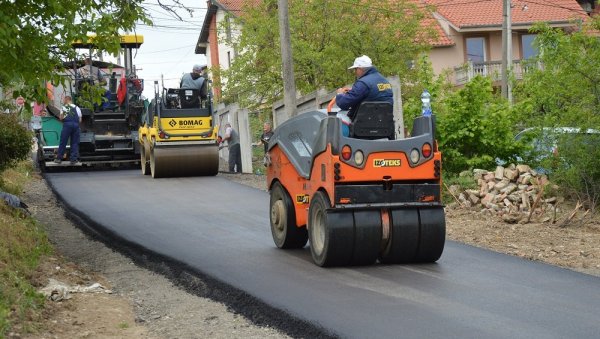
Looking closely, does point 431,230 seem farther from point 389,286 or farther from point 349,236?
point 389,286

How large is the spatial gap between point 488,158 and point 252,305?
1028 cm

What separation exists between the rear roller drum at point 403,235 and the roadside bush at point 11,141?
441 inches

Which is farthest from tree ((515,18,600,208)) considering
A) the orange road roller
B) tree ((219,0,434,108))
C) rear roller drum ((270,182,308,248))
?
tree ((219,0,434,108))

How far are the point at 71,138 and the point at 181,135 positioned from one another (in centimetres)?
372

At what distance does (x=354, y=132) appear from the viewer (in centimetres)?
1054

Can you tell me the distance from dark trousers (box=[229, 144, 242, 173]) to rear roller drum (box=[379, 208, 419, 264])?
1626 cm

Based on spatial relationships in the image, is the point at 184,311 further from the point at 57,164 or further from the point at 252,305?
the point at 57,164

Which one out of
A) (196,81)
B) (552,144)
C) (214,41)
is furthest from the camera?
(214,41)

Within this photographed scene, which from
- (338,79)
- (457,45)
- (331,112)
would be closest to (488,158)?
(331,112)

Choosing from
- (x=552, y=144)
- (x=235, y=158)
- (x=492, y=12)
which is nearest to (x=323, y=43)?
(x=235, y=158)

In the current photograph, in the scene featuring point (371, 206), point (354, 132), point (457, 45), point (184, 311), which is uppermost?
point (457, 45)

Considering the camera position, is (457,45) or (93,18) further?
(457,45)

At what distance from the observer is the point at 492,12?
157 ft

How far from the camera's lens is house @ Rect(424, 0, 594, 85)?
46719 mm
